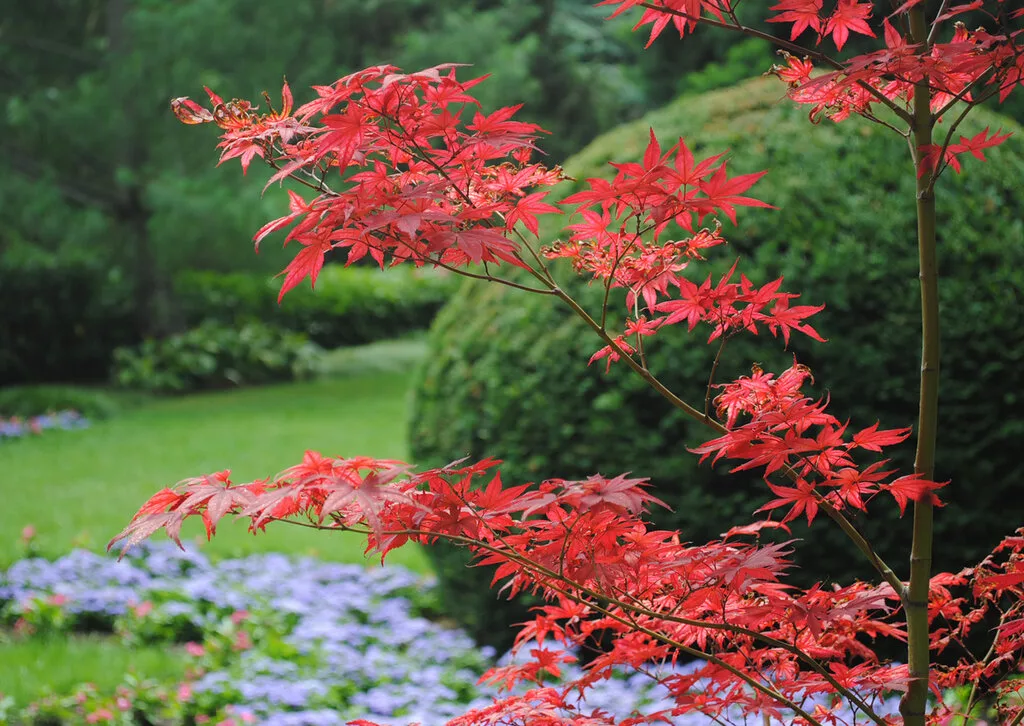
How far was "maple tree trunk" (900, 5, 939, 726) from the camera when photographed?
5.10 feet

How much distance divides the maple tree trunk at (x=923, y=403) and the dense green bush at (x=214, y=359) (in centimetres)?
1018

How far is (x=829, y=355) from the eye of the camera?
3.24 m

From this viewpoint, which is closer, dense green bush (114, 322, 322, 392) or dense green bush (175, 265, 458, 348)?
dense green bush (114, 322, 322, 392)

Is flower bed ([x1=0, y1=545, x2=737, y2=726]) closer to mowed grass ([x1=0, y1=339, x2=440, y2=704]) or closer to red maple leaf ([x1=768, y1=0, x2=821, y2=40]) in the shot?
mowed grass ([x1=0, y1=339, x2=440, y2=704])

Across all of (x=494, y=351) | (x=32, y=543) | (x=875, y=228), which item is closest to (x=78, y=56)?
(x=32, y=543)

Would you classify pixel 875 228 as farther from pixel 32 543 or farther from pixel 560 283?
pixel 32 543

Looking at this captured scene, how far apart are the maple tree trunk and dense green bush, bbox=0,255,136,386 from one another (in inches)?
438

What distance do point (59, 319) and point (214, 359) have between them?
1.75 m

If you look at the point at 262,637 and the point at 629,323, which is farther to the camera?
the point at 262,637

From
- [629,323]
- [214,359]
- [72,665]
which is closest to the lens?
[629,323]

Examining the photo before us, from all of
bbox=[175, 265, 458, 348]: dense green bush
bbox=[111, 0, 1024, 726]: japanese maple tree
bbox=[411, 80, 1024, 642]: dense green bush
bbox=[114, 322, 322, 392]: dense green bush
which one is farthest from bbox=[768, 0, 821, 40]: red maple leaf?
bbox=[175, 265, 458, 348]: dense green bush

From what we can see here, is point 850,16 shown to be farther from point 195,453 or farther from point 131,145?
point 131,145

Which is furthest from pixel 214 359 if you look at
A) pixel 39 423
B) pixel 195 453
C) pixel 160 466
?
pixel 160 466

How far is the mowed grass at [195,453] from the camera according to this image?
221 inches
